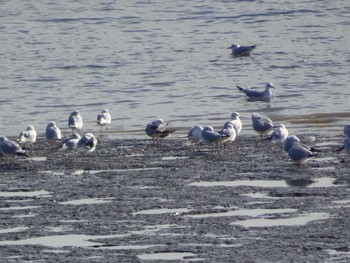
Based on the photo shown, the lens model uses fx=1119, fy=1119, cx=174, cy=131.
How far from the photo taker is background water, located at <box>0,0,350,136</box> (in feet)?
71.9

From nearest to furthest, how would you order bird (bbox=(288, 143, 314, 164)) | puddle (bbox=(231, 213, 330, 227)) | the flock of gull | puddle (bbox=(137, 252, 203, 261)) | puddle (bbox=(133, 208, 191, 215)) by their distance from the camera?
puddle (bbox=(137, 252, 203, 261)) → puddle (bbox=(231, 213, 330, 227)) → puddle (bbox=(133, 208, 191, 215)) → bird (bbox=(288, 143, 314, 164)) → the flock of gull

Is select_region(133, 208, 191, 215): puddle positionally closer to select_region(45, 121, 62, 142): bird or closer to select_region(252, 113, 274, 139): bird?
select_region(252, 113, 274, 139): bird

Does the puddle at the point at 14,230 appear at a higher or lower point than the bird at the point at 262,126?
higher

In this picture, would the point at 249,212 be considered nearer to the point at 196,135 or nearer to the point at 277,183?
the point at 277,183

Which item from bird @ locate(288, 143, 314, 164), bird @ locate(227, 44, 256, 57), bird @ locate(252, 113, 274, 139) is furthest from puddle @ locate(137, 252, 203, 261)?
bird @ locate(227, 44, 256, 57)

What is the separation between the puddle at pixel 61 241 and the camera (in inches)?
406

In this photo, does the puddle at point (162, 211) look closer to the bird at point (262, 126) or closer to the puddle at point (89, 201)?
the puddle at point (89, 201)

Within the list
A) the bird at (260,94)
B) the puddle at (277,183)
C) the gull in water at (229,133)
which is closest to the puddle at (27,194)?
the puddle at (277,183)

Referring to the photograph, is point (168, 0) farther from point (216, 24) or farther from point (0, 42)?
point (0, 42)

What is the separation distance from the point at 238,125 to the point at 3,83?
11384 millimetres

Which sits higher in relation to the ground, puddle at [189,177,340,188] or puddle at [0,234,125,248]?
puddle at [0,234,125,248]

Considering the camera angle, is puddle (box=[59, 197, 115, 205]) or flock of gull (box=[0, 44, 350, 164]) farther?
flock of gull (box=[0, 44, 350, 164])

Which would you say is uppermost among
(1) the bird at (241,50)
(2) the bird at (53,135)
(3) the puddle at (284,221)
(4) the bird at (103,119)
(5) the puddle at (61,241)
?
(5) the puddle at (61,241)

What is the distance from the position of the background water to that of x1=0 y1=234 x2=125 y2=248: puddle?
8127mm
